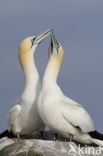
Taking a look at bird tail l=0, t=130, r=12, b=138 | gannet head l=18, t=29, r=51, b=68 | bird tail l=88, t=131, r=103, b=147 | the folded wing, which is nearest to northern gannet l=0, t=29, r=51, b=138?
gannet head l=18, t=29, r=51, b=68

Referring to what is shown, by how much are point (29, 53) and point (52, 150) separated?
2.75 meters

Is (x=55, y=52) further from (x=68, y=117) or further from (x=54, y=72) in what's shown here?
(x=68, y=117)

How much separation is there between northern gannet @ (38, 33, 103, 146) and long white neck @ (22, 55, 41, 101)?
295 millimetres

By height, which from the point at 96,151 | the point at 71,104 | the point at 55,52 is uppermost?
the point at 55,52

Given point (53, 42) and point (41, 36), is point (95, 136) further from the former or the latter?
point (41, 36)

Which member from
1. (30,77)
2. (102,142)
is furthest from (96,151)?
(30,77)

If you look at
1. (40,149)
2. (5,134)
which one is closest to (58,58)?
(5,134)

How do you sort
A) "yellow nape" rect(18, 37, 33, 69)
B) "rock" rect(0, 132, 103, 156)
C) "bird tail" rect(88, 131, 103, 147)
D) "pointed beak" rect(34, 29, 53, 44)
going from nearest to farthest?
"rock" rect(0, 132, 103, 156) → "bird tail" rect(88, 131, 103, 147) → "yellow nape" rect(18, 37, 33, 69) → "pointed beak" rect(34, 29, 53, 44)

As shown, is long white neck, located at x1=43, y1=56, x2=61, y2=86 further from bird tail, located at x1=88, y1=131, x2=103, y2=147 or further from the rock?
the rock

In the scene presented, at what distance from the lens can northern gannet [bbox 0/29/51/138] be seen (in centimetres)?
1326

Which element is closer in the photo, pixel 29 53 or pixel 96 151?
pixel 96 151

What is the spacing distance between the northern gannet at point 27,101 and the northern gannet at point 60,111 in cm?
32

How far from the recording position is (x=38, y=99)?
12.9 meters

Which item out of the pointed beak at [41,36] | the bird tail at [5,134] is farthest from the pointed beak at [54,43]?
the bird tail at [5,134]
